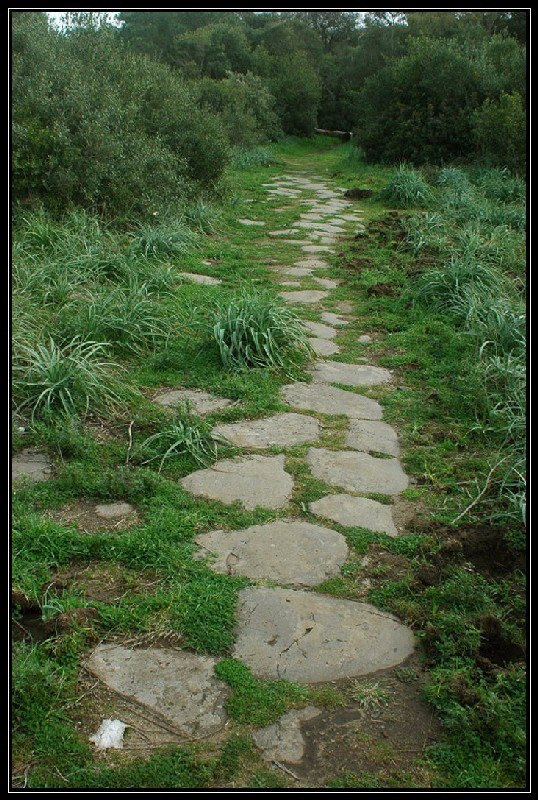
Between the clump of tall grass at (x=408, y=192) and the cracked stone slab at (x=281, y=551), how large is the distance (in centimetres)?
742

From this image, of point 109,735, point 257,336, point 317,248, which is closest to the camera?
point 109,735

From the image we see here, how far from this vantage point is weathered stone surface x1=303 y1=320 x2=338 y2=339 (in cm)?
486

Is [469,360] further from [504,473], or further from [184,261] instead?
[184,261]

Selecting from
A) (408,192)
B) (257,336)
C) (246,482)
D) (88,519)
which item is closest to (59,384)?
(88,519)

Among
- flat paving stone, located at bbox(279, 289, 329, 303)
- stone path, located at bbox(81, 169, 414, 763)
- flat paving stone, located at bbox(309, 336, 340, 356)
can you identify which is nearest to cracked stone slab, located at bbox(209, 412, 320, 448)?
stone path, located at bbox(81, 169, 414, 763)

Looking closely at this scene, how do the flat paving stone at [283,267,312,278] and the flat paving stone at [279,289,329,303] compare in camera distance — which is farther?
the flat paving stone at [283,267,312,278]

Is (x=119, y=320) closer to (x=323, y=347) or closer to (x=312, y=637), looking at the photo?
(x=323, y=347)

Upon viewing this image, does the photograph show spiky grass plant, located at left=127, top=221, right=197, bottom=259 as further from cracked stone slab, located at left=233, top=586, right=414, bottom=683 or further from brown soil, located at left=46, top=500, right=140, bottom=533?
cracked stone slab, located at left=233, top=586, right=414, bottom=683

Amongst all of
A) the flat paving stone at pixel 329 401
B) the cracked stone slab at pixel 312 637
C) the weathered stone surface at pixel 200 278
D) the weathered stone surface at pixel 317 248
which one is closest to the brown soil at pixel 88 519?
the cracked stone slab at pixel 312 637

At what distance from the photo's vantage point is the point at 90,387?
11.5ft

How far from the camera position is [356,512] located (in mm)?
2822

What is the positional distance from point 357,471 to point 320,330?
6.52 feet

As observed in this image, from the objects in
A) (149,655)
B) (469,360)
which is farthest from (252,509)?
(469,360)

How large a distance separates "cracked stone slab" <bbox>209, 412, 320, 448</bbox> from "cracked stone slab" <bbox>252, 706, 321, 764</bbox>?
1.57 m
